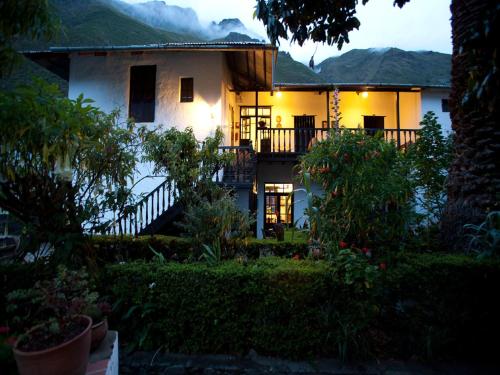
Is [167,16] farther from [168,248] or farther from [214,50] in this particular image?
[168,248]

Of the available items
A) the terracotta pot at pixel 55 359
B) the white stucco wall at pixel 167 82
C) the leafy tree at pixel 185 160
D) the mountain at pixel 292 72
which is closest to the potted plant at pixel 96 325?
the terracotta pot at pixel 55 359

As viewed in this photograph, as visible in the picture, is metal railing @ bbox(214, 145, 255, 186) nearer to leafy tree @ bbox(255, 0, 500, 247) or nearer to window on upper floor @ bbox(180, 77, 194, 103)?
window on upper floor @ bbox(180, 77, 194, 103)

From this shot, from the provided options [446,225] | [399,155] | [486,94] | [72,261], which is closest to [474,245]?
[446,225]

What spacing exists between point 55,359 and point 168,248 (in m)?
3.27

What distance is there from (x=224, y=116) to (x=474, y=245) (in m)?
8.91

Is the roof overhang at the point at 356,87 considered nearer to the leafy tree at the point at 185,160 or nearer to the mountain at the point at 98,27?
the leafy tree at the point at 185,160

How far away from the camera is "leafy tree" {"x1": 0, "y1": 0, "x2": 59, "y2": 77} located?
2.74 m

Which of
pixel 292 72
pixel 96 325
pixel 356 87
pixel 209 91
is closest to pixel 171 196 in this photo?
pixel 209 91

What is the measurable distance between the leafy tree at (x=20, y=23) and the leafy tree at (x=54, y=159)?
19.9 inches

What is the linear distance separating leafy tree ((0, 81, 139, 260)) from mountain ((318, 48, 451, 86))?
54650 millimetres

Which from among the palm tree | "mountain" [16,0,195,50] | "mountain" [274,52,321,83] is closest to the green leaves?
the palm tree

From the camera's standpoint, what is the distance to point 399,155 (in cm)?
446

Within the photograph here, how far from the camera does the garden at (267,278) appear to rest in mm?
2902

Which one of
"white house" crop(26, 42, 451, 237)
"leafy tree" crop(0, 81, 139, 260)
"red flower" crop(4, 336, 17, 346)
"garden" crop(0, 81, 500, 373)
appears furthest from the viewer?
"white house" crop(26, 42, 451, 237)
